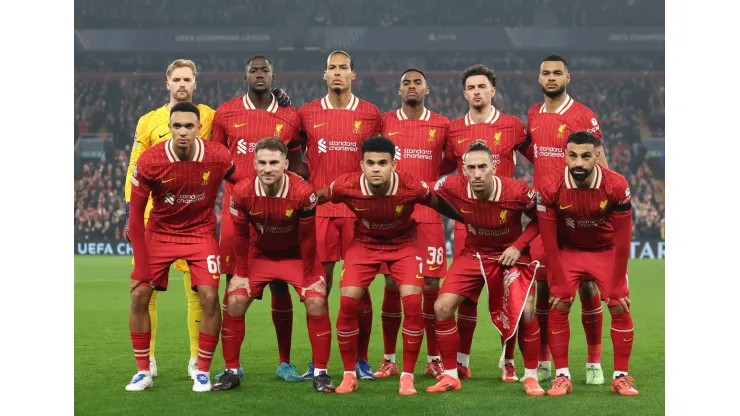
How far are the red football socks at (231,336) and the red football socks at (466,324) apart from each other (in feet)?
5.40

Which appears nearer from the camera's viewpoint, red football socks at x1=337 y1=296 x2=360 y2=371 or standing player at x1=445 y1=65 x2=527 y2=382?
red football socks at x1=337 y1=296 x2=360 y2=371

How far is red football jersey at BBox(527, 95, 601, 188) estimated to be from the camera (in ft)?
22.6

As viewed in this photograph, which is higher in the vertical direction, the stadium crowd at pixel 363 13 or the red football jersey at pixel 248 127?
the stadium crowd at pixel 363 13

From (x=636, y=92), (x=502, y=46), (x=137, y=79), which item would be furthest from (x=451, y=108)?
(x=137, y=79)

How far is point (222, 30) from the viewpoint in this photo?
32375 mm

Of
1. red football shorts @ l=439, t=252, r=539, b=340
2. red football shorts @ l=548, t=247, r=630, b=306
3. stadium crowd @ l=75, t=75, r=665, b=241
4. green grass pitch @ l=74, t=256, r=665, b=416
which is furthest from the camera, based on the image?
stadium crowd @ l=75, t=75, r=665, b=241

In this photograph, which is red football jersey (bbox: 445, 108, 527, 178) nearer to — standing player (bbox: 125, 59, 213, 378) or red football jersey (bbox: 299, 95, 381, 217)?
red football jersey (bbox: 299, 95, 381, 217)

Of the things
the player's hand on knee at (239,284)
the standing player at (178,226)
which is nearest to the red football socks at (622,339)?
the player's hand on knee at (239,284)

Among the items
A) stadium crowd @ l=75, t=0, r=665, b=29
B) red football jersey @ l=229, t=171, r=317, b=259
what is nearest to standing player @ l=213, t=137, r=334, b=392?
red football jersey @ l=229, t=171, r=317, b=259

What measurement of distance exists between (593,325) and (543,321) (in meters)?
0.52

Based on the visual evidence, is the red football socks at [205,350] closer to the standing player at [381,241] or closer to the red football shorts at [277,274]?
the red football shorts at [277,274]

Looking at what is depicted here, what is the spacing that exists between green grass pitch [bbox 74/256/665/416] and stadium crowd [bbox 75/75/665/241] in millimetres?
18336

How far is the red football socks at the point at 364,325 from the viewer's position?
6.93 m

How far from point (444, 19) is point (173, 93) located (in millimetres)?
27399
